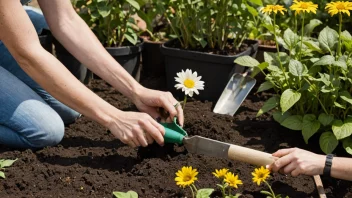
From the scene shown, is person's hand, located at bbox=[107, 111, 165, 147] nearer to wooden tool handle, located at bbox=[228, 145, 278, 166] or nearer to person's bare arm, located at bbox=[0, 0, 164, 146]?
person's bare arm, located at bbox=[0, 0, 164, 146]

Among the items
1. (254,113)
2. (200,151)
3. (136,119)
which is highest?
(136,119)

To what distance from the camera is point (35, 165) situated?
3008mm

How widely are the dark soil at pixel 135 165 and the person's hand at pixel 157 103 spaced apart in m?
0.18

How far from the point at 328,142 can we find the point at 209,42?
1234 mm

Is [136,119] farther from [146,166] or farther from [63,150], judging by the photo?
[63,150]

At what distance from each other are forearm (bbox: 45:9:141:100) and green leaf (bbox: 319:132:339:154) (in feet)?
3.06

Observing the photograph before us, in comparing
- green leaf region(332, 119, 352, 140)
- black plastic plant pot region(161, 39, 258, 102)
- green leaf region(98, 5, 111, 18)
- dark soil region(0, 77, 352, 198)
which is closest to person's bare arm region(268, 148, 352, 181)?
dark soil region(0, 77, 352, 198)

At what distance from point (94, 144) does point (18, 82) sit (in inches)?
19.9

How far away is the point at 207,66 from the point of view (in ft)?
13.0

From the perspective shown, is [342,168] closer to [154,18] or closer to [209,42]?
[209,42]

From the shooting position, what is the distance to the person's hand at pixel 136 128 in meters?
→ 2.70

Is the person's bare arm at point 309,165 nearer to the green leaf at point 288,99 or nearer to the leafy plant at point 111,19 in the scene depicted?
the green leaf at point 288,99

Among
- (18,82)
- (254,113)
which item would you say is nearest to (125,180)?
(18,82)

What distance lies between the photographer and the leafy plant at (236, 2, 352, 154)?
3145 millimetres
